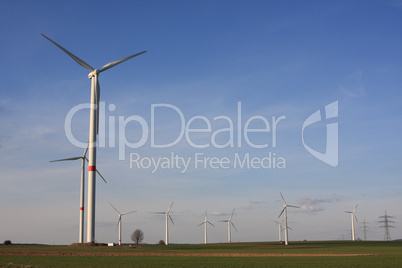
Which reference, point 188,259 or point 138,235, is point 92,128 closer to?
point 188,259

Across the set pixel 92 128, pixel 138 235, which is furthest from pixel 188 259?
pixel 138 235

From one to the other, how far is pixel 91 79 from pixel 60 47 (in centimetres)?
1117

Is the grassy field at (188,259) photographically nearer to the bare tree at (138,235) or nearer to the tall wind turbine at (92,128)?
the tall wind turbine at (92,128)

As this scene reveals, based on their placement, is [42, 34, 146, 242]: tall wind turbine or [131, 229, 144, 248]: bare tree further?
[131, 229, 144, 248]: bare tree

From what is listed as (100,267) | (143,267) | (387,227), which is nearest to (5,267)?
(100,267)

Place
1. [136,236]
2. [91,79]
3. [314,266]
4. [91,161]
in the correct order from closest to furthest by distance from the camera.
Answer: [314,266], [91,161], [91,79], [136,236]

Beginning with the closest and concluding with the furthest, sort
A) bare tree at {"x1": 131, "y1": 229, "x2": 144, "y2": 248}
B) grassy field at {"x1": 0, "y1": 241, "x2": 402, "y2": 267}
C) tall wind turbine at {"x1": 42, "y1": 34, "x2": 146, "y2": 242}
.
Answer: grassy field at {"x1": 0, "y1": 241, "x2": 402, "y2": 267} < tall wind turbine at {"x1": 42, "y1": 34, "x2": 146, "y2": 242} < bare tree at {"x1": 131, "y1": 229, "x2": 144, "y2": 248}

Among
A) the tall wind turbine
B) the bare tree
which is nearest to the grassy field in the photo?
the tall wind turbine

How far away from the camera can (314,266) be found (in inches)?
2101

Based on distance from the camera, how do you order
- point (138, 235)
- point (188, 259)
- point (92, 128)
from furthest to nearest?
point (138, 235), point (92, 128), point (188, 259)

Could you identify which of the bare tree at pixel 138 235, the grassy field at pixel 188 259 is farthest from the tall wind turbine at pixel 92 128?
the bare tree at pixel 138 235

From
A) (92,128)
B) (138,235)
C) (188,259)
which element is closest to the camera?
(188,259)

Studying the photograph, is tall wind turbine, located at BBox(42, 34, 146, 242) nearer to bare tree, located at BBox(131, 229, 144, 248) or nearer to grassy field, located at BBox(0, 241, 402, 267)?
grassy field, located at BBox(0, 241, 402, 267)

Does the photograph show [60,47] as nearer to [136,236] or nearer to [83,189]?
[83,189]
